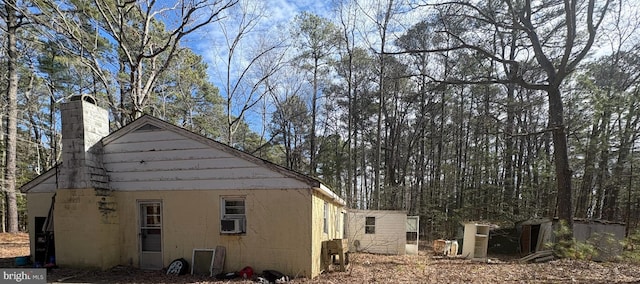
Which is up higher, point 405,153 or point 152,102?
point 152,102

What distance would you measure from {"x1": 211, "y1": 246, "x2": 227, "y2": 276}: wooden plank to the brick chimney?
10.5 feet

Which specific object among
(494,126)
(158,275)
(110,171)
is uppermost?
(494,126)

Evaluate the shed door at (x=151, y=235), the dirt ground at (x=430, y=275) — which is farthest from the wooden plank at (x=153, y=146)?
the dirt ground at (x=430, y=275)

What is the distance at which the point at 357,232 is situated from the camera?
1390cm

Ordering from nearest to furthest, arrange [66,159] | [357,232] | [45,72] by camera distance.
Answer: [66,159]
[357,232]
[45,72]

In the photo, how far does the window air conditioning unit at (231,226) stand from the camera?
7.00 m

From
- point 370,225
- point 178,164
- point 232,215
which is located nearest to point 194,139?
point 178,164

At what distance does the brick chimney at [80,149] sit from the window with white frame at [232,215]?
2967 millimetres

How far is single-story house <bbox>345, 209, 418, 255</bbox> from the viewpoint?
1341 centimetres

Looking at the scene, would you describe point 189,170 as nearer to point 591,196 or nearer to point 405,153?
point 405,153

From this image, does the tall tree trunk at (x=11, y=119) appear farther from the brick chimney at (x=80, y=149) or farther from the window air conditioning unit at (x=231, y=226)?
the window air conditioning unit at (x=231, y=226)

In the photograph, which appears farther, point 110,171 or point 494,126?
point 494,126

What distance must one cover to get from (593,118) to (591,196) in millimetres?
4972

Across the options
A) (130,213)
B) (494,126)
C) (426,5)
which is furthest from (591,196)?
(130,213)
